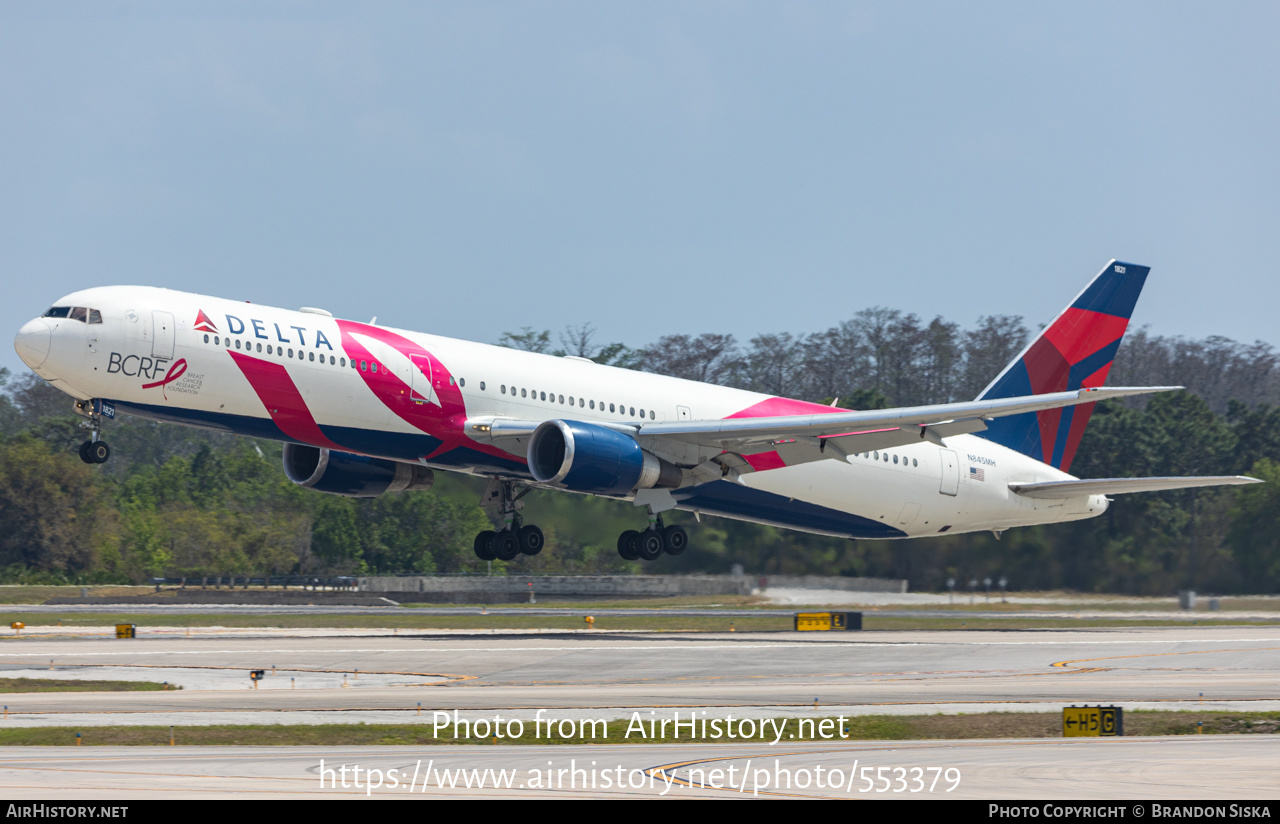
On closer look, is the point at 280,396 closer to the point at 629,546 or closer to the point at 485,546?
the point at 485,546

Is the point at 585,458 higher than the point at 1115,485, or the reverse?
the point at 585,458

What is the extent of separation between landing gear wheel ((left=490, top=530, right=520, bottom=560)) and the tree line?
1.77 m

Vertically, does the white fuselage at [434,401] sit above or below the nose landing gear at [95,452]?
above

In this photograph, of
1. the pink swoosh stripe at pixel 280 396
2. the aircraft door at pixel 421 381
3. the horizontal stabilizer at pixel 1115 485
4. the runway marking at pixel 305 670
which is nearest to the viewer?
the runway marking at pixel 305 670

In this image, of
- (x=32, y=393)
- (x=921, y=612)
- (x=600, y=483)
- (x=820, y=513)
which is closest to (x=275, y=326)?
(x=600, y=483)

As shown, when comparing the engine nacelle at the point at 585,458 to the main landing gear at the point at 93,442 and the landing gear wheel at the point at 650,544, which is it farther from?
the main landing gear at the point at 93,442

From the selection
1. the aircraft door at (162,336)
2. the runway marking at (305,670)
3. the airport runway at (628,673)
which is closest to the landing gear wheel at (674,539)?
the airport runway at (628,673)

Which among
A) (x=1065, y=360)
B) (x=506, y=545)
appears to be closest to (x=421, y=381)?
(x=506, y=545)

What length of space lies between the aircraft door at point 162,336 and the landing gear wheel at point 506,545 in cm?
1308

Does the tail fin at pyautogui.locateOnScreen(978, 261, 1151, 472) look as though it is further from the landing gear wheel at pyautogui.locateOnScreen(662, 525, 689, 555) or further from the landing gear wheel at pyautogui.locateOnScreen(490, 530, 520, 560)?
the landing gear wheel at pyautogui.locateOnScreen(490, 530, 520, 560)

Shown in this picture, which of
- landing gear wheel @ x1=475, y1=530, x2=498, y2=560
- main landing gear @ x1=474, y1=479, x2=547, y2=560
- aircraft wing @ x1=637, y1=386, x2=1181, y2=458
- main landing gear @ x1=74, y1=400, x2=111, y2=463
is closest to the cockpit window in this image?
main landing gear @ x1=74, y1=400, x2=111, y2=463

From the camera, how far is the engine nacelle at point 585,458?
36.5 meters

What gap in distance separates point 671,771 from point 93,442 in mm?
20440

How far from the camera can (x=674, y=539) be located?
42.6 m
